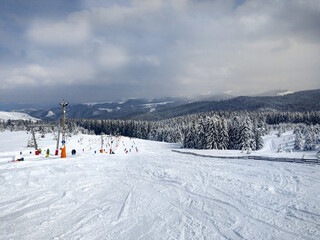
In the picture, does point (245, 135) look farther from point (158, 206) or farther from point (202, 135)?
point (158, 206)

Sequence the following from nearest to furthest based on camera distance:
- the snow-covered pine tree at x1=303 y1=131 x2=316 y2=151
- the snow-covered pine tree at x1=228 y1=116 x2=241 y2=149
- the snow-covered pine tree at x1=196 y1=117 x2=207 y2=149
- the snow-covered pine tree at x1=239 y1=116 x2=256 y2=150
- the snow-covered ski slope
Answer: the snow-covered ski slope
the snow-covered pine tree at x1=239 y1=116 x2=256 y2=150
the snow-covered pine tree at x1=303 y1=131 x2=316 y2=151
the snow-covered pine tree at x1=196 y1=117 x2=207 y2=149
the snow-covered pine tree at x1=228 y1=116 x2=241 y2=149

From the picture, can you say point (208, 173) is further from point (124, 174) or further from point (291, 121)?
point (291, 121)

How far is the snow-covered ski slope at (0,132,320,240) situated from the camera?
18.1 feet

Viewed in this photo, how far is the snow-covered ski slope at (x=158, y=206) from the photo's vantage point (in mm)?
5520

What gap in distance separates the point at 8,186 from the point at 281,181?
1512cm

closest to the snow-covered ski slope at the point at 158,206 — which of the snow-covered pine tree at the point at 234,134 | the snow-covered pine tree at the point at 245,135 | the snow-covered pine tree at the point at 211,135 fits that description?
the snow-covered pine tree at the point at 211,135

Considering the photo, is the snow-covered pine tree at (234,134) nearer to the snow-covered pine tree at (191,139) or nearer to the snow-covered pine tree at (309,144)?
the snow-covered pine tree at (191,139)

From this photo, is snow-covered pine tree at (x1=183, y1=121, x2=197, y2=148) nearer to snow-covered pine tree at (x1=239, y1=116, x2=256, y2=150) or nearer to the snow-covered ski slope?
snow-covered pine tree at (x1=239, y1=116, x2=256, y2=150)

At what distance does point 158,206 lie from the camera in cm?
736

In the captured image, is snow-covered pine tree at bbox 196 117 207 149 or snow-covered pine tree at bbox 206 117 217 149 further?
snow-covered pine tree at bbox 196 117 207 149

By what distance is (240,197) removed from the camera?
26.9ft

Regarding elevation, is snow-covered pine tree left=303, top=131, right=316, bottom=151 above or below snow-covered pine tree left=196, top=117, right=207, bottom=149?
below

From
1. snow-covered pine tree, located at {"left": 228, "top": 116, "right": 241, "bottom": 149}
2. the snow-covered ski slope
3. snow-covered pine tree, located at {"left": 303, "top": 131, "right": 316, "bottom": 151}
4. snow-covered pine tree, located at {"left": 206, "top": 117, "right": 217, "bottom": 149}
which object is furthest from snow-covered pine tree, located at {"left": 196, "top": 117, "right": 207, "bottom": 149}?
the snow-covered ski slope

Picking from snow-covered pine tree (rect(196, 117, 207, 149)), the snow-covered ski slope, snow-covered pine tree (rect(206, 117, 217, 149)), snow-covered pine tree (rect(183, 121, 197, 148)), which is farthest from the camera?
snow-covered pine tree (rect(183, 121, 197, 148))
